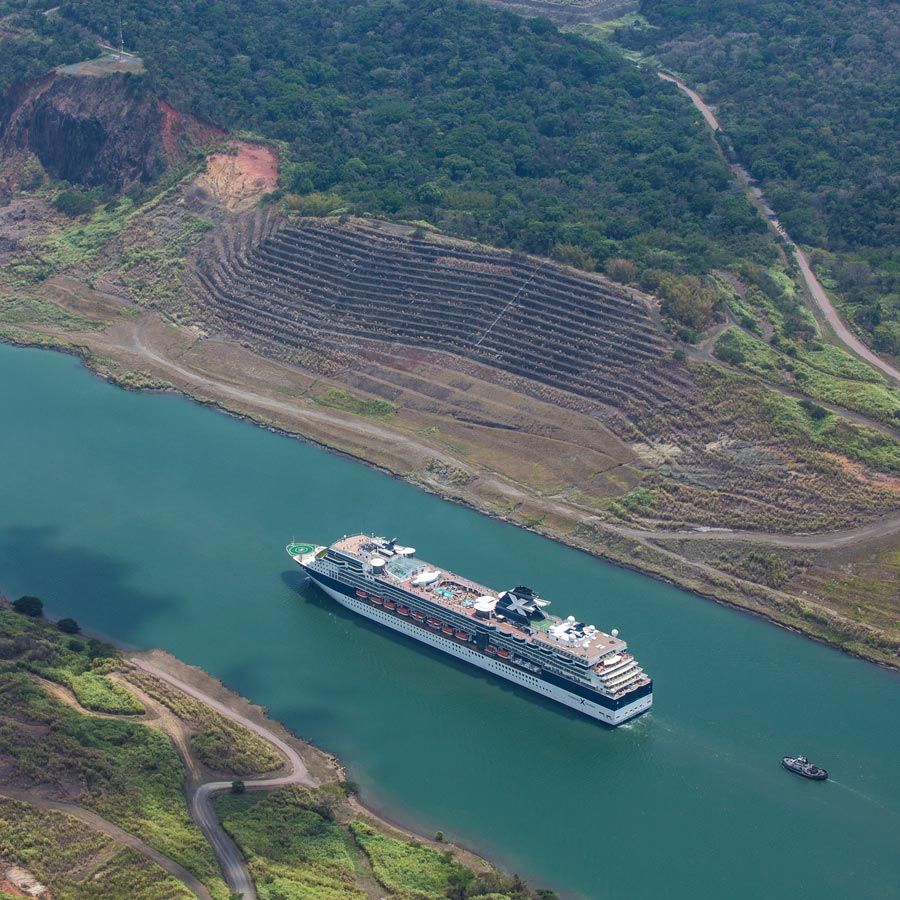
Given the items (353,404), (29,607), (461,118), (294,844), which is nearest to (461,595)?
(294,844)

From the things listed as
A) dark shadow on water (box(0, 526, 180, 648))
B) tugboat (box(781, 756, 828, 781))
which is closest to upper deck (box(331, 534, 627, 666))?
tugboat (box(781, 756, 828, 781))

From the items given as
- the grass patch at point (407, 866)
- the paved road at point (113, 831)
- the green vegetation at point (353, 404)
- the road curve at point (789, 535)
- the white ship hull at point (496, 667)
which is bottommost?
the paved road at point (113, 831)

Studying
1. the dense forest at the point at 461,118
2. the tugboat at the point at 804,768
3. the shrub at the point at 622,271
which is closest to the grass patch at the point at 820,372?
the shrub at the point at 622,271

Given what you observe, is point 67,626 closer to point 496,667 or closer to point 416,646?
point 416,646

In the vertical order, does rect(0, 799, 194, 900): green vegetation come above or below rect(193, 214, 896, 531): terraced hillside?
below

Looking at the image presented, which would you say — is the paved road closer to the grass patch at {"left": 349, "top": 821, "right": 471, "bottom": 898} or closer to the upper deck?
the grass patch at {"left": 349, "top": 821, "right": 471, "bottom": 898}

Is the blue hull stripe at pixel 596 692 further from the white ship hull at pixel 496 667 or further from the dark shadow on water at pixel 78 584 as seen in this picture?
the dark shadow on water at pixel 78 584
